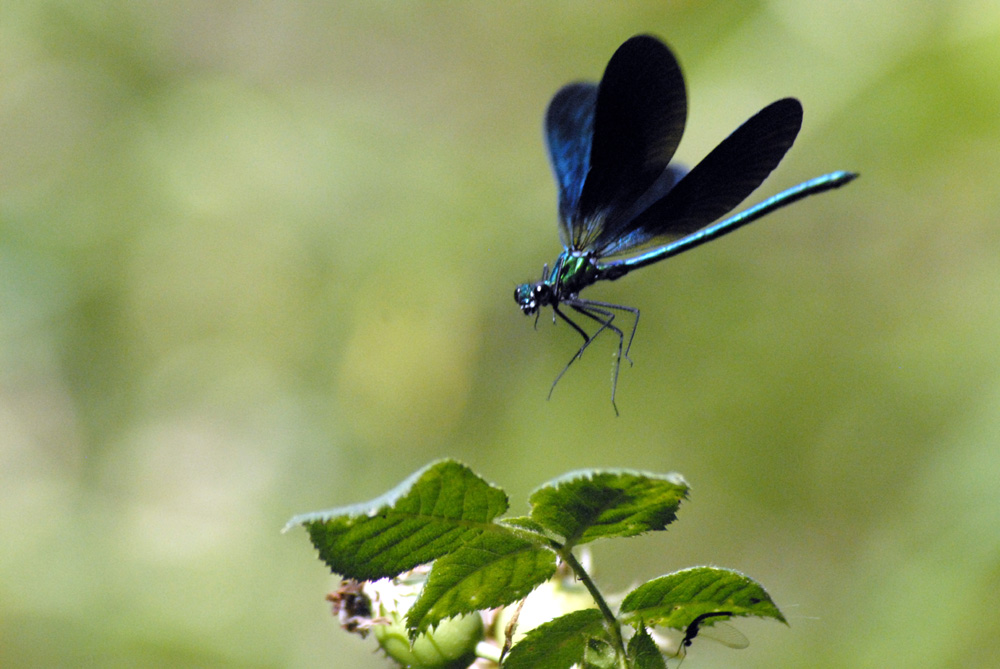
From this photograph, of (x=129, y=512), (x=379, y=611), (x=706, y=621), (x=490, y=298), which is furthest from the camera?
(x=490, y=298)

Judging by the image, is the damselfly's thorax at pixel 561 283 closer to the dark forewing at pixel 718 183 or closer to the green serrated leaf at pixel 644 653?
the dark forewing at pixel 718 183

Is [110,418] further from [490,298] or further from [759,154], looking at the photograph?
[759,154]

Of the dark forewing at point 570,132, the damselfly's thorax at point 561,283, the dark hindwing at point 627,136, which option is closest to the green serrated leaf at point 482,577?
the damselfly's thorax at point 561,283

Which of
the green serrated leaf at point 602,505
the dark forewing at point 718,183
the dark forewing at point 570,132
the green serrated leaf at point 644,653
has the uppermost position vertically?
the dark forewing at point 570,132

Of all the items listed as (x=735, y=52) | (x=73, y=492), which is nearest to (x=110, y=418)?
(x=73, y=492)

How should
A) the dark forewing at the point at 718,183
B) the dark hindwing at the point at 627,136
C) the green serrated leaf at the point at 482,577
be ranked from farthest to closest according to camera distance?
the dark hindwing at the point at 627,136 < the dark forewing at the point at 718,183 < the green serrated leaf at the point at 482,577

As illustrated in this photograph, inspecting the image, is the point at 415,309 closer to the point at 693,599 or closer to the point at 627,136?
the point at 627,136
